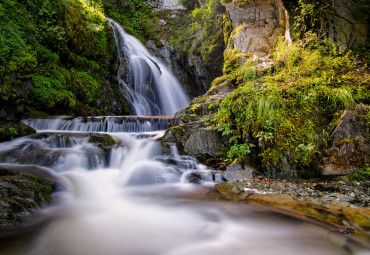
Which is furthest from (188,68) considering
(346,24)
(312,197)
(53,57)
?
(312,197)

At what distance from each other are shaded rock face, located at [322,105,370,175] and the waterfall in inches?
398

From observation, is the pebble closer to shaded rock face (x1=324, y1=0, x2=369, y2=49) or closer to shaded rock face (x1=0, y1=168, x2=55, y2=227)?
shaded rock face (x1=0, y1=168, x2=55, y2=227)

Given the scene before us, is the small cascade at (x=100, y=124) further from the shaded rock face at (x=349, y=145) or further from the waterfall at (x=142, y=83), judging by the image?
the shaded rock face at (x=349, y=145)

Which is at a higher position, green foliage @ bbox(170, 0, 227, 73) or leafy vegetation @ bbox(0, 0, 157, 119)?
green foliage @ bbox(170, 0, 227, 73)

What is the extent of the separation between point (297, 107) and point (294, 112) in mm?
156

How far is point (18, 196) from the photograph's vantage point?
2.75 m

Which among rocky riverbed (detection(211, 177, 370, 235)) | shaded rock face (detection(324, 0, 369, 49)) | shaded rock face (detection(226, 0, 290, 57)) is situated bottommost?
rocky riverbed (detection(211, 177, 370, 235))

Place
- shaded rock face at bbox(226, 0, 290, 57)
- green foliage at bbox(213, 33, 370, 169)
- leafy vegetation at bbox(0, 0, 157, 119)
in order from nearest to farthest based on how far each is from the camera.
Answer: green foliage at bbox(213, 33, 370, 169) → leafy vegetation at bbox(0, 0, 157, 119) → shaded rock face at bbox(226, 0, 290, 57)

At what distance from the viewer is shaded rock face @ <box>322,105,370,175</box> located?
3.52m

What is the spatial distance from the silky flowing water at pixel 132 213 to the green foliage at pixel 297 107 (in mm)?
1304

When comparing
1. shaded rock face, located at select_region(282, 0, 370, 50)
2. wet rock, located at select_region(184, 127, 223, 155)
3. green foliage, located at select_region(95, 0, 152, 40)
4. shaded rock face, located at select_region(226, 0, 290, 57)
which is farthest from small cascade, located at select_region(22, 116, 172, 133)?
green foliage, located at select_region(95, 0, 152, 40)

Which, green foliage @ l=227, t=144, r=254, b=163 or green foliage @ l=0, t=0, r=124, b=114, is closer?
green foliage @ l=227, t=144, r=254, b=163

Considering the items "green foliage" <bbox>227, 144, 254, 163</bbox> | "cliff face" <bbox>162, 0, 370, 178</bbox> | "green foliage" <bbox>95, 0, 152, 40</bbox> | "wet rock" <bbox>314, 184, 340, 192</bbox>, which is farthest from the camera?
"green foliage" <bbox>95, 0, 152, 40</bbox>

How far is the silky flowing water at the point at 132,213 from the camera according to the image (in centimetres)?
217
